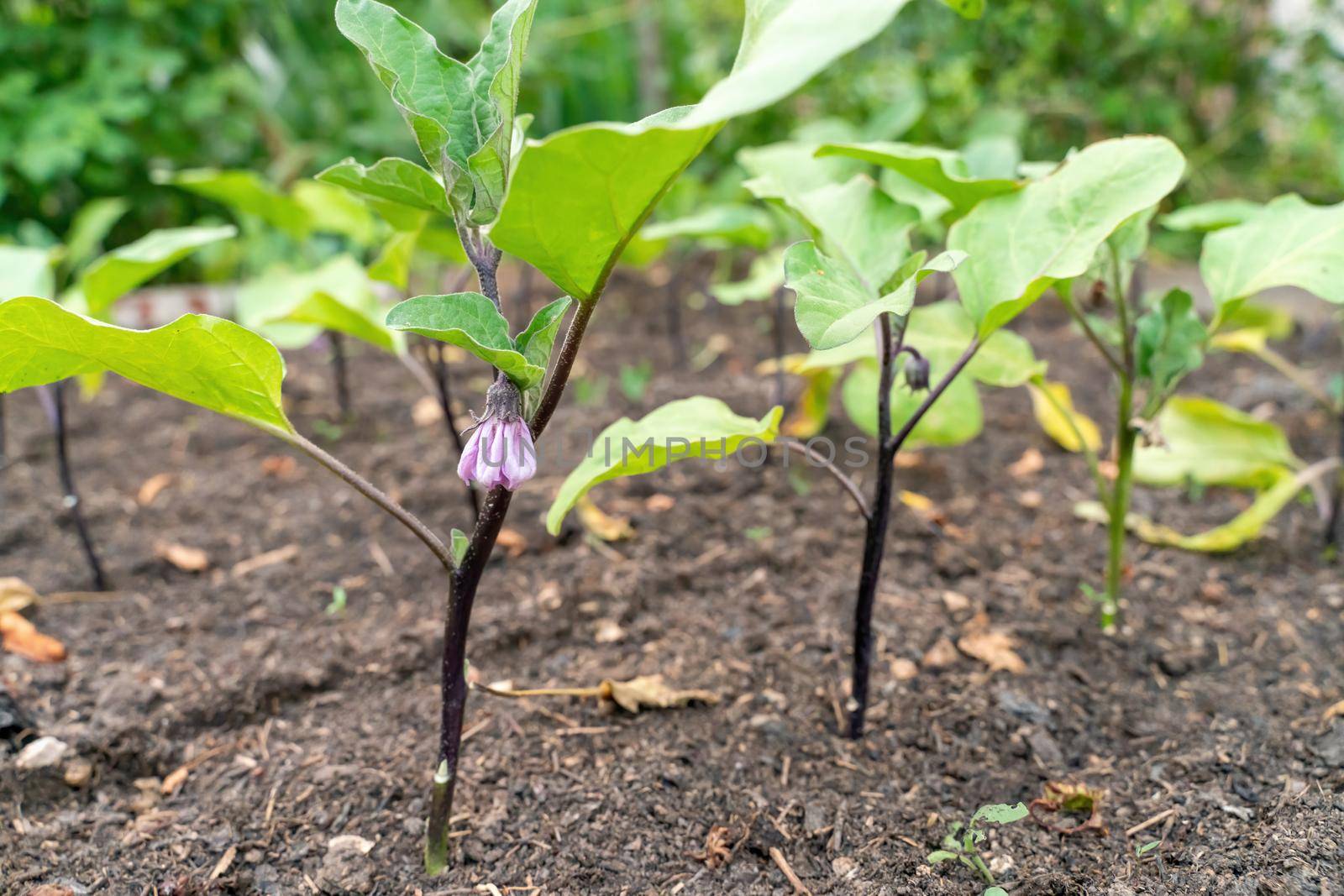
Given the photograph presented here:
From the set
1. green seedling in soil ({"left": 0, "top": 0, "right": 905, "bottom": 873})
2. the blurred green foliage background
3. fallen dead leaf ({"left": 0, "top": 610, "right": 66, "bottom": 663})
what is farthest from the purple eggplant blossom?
the blurred green foliage background

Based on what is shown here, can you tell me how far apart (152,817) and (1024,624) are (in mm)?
1296

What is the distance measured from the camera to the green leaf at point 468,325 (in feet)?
2.58

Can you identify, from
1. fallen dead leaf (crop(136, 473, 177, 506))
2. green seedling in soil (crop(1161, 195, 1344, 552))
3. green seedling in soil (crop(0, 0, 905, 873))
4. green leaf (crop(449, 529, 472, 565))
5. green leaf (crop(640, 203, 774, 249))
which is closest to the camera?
green seedling in soil (crop(0, 0, 905, 873))

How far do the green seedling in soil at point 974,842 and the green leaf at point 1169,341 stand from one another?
613 millimetres

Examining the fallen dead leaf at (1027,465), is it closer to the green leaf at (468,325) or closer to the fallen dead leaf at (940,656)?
the fallen dead leaf at (940,656)

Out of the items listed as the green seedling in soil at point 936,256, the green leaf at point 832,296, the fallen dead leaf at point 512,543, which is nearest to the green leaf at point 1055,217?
the green seedling in soil at point 936,256

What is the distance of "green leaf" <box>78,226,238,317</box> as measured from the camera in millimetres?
1437

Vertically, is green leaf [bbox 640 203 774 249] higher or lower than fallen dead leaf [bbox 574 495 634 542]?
higher

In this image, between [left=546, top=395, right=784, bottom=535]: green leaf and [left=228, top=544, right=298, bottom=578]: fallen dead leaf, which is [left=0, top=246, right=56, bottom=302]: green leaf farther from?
[left=546, top=395, right=784, bottom=535]: green leaf

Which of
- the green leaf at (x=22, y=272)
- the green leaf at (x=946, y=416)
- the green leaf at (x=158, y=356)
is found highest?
the green leaf at (x=22, y=272)

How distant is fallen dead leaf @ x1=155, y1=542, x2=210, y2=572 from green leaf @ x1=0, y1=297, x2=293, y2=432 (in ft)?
3.12

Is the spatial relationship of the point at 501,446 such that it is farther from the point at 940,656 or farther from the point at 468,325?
the point at 940,656

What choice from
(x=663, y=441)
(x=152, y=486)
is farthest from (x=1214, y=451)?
(x=152, y=486)

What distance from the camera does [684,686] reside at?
4.60ft
